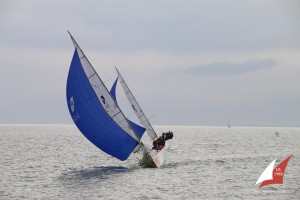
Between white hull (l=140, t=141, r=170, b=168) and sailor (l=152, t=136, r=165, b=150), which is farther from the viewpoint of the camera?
sailor (l=152, t=136, r=165, b=150)

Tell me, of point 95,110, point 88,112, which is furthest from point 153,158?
point 88,112

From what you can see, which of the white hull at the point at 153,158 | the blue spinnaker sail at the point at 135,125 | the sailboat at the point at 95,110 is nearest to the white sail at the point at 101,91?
the sailboat at the point at 95,110

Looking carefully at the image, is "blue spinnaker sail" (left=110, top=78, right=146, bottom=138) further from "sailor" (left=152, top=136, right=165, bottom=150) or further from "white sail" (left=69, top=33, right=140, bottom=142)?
"white sail" (left=69, top=33, right=140, bottom=142)

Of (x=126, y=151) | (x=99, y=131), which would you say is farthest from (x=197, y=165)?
(x=99, y=131)

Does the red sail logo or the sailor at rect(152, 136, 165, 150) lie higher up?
the sailor at rect(152, 136, 165, 150)

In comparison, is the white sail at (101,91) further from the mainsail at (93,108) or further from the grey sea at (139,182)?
the grey sea at (139,182)

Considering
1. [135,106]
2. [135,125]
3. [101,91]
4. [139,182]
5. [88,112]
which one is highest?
[135,106]

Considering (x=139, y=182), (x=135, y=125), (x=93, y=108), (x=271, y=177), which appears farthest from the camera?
(x=135, y=125)

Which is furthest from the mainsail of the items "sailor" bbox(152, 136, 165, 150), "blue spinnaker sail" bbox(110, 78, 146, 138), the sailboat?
"blue spinnaker sail" bbox(110, 78, 146, 138)

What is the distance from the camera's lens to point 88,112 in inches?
1766

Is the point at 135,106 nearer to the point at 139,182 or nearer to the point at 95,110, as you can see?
the point at 95,110

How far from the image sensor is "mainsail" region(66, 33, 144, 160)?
4447cm

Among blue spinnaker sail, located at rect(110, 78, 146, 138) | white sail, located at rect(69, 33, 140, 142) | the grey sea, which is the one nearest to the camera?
the grey sea

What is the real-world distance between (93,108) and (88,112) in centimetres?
60
